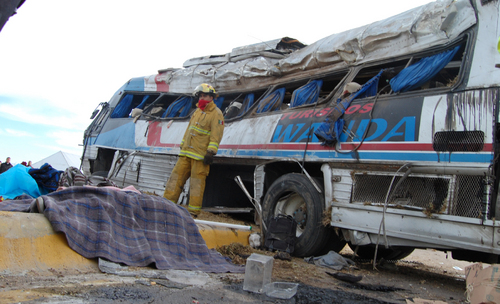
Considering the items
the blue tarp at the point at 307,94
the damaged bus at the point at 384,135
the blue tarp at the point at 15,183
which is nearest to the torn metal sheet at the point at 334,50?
the damaged bus at the point at 384,135

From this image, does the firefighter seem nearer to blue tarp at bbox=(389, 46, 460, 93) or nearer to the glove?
the glove

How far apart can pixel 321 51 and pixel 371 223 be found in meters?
2.52

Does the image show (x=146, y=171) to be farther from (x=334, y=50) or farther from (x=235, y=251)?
(x=334, y=50)

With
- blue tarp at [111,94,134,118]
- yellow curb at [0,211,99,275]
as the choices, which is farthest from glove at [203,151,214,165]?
blue tarp at [111,94,134,118]

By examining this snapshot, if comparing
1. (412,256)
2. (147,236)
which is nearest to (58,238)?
(147,236)

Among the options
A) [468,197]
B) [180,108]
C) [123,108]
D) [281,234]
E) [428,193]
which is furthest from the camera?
[123,108]

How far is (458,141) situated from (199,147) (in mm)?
3534

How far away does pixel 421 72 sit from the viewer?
13.2ft

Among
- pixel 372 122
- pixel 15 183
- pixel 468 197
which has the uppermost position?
pixel 372 122

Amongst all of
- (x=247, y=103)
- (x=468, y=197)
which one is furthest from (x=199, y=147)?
(x=468, y=197)

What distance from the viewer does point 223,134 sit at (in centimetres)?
644

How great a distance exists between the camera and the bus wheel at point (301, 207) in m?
4.45

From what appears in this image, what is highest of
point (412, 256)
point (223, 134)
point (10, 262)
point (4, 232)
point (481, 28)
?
point (481, 28)

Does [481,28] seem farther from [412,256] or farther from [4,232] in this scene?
[412,256]
